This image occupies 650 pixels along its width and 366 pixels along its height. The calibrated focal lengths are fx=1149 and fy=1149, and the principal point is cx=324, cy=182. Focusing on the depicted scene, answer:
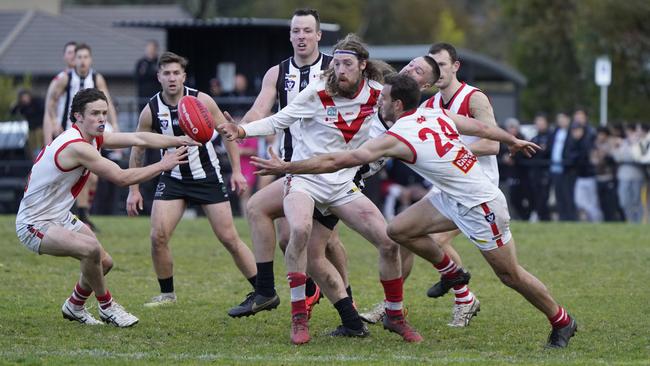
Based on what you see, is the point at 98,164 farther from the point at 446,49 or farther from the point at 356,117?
the point at 446,49

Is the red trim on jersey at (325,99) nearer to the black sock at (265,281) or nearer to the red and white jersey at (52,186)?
the black sock at (265,281)

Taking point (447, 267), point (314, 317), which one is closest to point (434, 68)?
point (447, 267)

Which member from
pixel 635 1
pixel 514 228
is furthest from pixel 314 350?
pixel 635 1

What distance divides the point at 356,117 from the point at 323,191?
2.04 feet

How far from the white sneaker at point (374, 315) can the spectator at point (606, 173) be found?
11.1 meters

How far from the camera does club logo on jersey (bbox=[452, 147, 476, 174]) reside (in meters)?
7.62

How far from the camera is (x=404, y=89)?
762 centimetres

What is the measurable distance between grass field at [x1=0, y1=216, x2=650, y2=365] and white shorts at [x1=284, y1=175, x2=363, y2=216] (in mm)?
968

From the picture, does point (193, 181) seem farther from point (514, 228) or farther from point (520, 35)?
point (520, 35)

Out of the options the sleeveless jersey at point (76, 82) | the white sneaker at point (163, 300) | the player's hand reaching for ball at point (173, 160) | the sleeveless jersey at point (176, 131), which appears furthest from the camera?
the sleeveless jersey at point (76, 82)

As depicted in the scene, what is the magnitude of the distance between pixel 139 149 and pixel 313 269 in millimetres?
1951

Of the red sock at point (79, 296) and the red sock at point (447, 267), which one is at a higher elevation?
the red sock at point (447, 267)

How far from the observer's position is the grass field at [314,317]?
741cm

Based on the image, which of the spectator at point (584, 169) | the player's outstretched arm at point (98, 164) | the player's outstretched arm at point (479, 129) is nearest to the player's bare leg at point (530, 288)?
the player's outstretched arm at point (479, 129)
